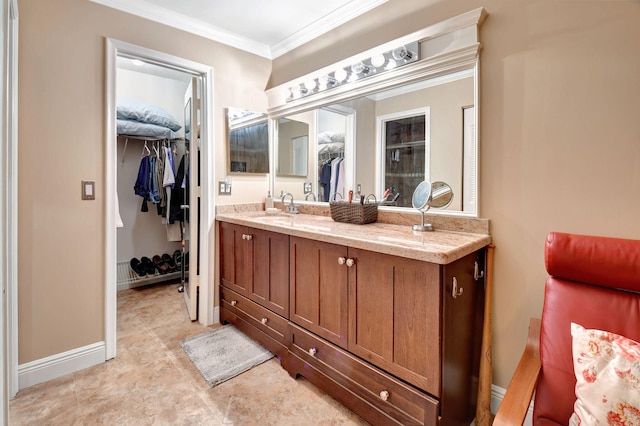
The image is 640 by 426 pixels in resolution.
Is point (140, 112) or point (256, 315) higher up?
point (140, 112)

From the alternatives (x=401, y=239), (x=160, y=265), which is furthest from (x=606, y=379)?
(x=160, y=265)

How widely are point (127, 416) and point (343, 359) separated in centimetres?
118

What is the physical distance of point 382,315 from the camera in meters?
1.47

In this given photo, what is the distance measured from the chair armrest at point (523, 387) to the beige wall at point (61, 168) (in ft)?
7.87

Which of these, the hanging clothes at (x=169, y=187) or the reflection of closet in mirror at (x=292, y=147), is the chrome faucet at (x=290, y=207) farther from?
the hanging clothes at (x=169, y=187)

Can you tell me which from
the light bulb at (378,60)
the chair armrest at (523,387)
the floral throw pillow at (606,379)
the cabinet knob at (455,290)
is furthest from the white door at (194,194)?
the floral throw pillow at (606,379)

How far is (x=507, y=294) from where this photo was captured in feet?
5.34

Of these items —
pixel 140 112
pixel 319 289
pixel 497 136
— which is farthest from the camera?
pixel 140 112

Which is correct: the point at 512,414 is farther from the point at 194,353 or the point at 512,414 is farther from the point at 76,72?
the point at 76,72

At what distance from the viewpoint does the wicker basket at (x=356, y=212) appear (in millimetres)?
2094

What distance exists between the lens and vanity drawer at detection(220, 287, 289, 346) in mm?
2072

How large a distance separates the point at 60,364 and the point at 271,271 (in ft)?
4.78

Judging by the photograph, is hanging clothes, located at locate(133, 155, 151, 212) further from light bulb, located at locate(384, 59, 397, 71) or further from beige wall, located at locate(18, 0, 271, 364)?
light bulb, located at locate(384, 59, 397, 71)

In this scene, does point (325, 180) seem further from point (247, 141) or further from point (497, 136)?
point (497, 136)
